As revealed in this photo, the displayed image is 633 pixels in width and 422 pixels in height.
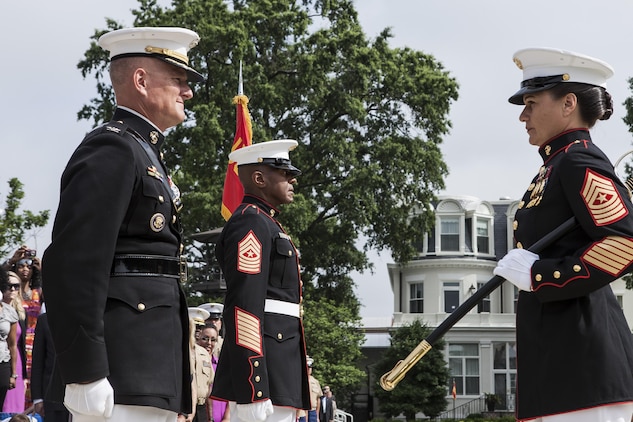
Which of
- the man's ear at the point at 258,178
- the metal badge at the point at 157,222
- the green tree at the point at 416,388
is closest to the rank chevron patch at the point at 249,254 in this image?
the man's ear at the point at 258,178

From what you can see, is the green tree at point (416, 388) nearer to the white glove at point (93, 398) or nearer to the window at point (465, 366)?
the window at point (465, 366)

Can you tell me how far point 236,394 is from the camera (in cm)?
679

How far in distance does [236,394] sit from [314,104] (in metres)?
29.9

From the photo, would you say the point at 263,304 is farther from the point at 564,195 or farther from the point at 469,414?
the point at 469,414

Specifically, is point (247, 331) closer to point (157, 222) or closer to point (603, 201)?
point (157, 222)

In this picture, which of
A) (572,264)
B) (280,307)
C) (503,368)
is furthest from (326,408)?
(572,264)

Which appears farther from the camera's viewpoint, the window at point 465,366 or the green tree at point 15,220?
the window at point 465,366

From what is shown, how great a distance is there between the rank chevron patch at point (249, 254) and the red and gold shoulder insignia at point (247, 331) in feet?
0.95

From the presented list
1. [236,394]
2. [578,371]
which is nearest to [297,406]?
[236,394]

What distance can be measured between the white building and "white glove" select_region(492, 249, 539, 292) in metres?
52.3

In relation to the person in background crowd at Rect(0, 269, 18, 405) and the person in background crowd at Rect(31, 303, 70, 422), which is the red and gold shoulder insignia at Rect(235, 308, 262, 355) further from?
the person in background crowd at Rect(0, 269, 18, 405)

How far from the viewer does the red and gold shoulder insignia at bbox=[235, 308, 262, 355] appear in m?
6.89

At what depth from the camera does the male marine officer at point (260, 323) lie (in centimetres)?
683

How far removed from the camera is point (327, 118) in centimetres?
3681
